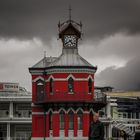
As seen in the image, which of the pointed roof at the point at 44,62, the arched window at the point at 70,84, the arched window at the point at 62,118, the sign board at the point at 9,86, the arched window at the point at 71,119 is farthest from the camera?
the sign board at the point at 9,86

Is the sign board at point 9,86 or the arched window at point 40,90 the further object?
the sign board at point 9,86

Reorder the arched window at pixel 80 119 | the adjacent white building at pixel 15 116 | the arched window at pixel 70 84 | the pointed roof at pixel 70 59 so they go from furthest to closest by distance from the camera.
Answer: the adjacent white building at pixel 15 116, the pointed roof at pixel 70 59, the arched window at pixel 70 84, the arched window at pixel 80 119

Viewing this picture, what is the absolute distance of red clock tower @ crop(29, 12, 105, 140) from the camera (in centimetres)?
5319

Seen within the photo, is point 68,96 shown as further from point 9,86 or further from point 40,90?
point 9,86

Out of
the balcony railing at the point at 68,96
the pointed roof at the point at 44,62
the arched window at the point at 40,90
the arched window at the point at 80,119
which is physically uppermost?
the pointed roof at the point at 44,62

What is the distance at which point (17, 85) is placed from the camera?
9969 centimetres

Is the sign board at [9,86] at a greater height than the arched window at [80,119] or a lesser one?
greater

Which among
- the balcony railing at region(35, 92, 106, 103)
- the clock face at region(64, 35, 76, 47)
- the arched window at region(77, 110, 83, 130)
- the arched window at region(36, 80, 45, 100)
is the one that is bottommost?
the arched window at region(77, 110, 83, 130)

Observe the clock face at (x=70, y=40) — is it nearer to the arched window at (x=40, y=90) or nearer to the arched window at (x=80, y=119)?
the arched window at (x=40, y=90)

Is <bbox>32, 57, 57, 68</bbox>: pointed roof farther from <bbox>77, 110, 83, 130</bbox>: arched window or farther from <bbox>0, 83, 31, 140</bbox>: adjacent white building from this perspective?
<bbox>0, 83, 31, 140</bbox>: adjacent white building

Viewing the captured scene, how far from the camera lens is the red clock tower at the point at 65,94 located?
53188mm

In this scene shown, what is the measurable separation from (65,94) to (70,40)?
19.8 ft

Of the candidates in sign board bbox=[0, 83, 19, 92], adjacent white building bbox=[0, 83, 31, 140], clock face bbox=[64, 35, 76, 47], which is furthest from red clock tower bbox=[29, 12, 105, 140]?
sign board bbox=[0, 83, 19, 92]

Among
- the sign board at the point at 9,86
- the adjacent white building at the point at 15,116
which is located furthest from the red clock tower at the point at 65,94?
the sign board at the point at 9,86
